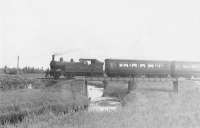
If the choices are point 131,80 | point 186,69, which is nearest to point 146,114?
point 131,80

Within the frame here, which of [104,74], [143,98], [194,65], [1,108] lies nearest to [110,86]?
[104,74]

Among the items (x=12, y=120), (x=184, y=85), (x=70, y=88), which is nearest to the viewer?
(x=12, y=120)

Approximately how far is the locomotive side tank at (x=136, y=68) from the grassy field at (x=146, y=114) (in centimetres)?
199

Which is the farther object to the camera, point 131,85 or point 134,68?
point 134,68

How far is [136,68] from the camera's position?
1062 inches

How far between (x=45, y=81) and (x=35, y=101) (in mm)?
4633

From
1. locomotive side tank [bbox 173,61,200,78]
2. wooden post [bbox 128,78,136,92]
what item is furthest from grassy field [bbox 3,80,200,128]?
locomotive side tank [bbox 173,61,200,78]

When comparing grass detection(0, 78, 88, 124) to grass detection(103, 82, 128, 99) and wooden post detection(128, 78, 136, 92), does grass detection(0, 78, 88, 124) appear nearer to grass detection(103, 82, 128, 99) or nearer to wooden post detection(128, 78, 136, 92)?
grass detection(103, 82, 128, 99)

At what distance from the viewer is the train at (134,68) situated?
2541cm

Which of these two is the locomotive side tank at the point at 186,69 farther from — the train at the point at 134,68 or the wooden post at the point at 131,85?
the wooden post at the point at 131,85

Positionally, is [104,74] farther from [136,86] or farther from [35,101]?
[35,101]

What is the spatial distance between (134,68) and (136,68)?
26 cm

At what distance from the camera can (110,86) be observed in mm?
28219

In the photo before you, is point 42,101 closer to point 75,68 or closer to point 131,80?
point 75,68
